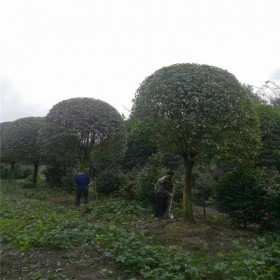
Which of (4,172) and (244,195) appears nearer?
(244,195)

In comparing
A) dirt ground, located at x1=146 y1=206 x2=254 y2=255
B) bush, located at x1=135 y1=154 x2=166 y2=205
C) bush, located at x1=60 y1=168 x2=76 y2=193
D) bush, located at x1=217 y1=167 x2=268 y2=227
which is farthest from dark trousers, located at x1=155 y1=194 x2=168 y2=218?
bush, located at x1=60 y1=168 x2=76 y2=193

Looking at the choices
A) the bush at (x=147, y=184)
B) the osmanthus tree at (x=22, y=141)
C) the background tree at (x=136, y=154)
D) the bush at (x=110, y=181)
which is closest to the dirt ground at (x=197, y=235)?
the bush at (x=147, y=184)

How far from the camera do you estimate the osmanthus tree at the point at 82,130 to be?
15.2 m

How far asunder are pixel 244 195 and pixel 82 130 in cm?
804

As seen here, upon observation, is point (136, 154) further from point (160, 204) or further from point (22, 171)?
point (22, 171)

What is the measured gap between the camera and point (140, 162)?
→ 65.3ft

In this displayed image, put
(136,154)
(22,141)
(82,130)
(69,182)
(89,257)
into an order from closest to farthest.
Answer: (89,257) → (82,130) → (69,182) → (136,154) → (22,141)

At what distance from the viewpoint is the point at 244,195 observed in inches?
357

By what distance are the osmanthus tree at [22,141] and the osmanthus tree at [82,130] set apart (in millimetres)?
3940

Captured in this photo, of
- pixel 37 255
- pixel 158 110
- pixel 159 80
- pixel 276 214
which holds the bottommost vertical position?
pixel 37 255

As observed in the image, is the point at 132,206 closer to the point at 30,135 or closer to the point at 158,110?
the point at 158,110

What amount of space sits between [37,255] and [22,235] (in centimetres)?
125

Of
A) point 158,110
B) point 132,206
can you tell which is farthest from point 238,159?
point 132,206

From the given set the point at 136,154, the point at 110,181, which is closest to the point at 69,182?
the point at 110,181
